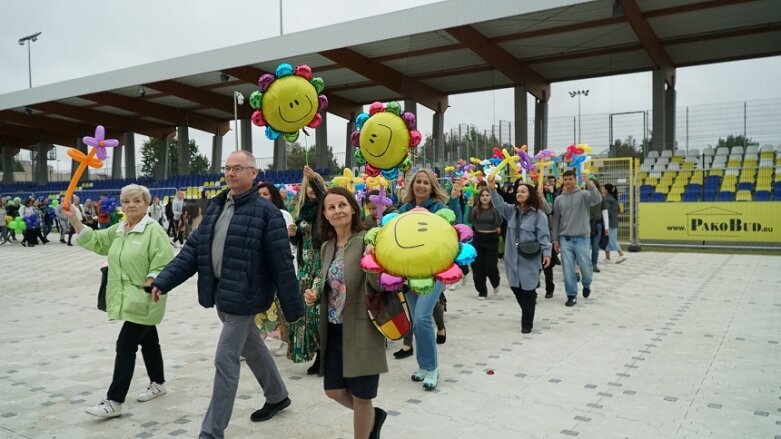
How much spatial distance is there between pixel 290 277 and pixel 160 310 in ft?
4.16

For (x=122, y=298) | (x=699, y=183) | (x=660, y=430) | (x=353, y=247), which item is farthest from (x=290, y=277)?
(x=699, y=183)

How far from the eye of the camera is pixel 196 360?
5.26m

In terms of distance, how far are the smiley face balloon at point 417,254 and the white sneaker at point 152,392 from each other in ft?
7.55

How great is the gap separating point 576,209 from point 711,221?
8558 mm

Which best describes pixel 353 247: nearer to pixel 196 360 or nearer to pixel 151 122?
pixel 196 360

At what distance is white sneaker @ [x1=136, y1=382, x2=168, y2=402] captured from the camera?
4186 millimetres

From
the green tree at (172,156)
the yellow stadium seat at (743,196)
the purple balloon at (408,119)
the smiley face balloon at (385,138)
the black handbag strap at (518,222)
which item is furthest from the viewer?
the green tree at (172,156)

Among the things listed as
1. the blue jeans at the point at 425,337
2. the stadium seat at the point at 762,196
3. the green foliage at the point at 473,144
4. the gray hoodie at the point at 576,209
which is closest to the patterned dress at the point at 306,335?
the blue jeans at the point at 425,337

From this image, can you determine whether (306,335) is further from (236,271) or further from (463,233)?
(463,233)

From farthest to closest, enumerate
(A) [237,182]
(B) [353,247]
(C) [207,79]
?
(C) [207,79] < (A) [237,182] < (B) [353,247]

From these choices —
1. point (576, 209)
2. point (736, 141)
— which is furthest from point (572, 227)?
point (736, 141)

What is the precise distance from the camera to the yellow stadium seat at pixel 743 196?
1417cm

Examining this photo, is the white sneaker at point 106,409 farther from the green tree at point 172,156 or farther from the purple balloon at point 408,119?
the green tree at point 172,156

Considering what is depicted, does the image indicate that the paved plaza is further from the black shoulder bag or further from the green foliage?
the green foliage
